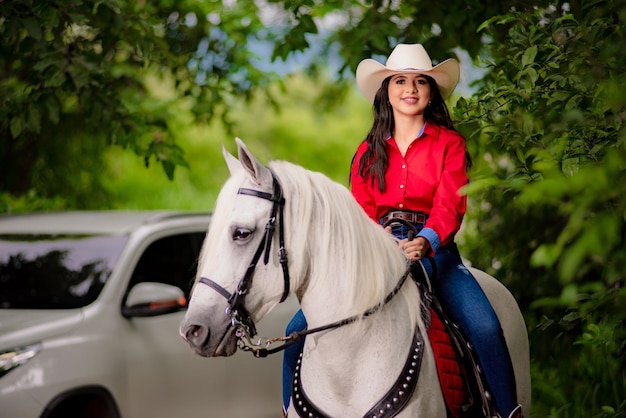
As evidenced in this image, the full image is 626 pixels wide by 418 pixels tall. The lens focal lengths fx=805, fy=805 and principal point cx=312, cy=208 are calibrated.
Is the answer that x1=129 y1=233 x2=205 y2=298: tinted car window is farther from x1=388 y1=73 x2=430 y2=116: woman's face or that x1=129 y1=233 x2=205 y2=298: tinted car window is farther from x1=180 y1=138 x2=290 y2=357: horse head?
x1=180 y1=138 x2=290 y2=357: horse head

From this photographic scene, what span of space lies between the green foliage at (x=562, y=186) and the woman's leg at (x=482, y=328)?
0.38 metres

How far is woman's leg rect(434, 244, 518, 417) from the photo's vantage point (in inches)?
131

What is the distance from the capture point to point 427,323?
124 inches

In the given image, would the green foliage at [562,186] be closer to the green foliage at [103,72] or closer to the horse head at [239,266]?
the horse head at [239,266]

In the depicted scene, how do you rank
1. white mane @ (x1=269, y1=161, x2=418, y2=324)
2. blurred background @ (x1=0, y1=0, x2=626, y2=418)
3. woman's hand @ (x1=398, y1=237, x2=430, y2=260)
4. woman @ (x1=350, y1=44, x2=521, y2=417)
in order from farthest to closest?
woman @ (x1=350, y1=44, x2=521, y2=417)
woman's hand @ (x1=398, y1=237, x2=430, y2=260)
white mane @ (x1=269, y1=161, x2=418, y2=324)
blurred background @ (x1=0, y1=0, x2=626, y2=418)

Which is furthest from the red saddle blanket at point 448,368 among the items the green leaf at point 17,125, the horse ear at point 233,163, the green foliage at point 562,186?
the green leaf at point 17,125

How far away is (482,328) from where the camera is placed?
3.33 metres

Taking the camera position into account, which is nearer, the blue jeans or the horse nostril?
the horse nostril

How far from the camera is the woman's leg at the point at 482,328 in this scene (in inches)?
131

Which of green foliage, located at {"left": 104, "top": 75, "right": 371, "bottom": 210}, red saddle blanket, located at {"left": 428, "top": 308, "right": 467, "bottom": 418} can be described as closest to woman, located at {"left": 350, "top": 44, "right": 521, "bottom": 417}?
red saddle blanket, located at {"left": 428, "top": 308, "right": 467, "bottom": 418}

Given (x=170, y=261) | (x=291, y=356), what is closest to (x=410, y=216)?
(x=291, y=356)

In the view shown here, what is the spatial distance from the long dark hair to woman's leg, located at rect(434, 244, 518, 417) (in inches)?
20.4

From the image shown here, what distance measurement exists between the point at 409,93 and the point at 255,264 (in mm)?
1206

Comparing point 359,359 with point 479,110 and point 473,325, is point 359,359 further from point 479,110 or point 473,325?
point 479,110
